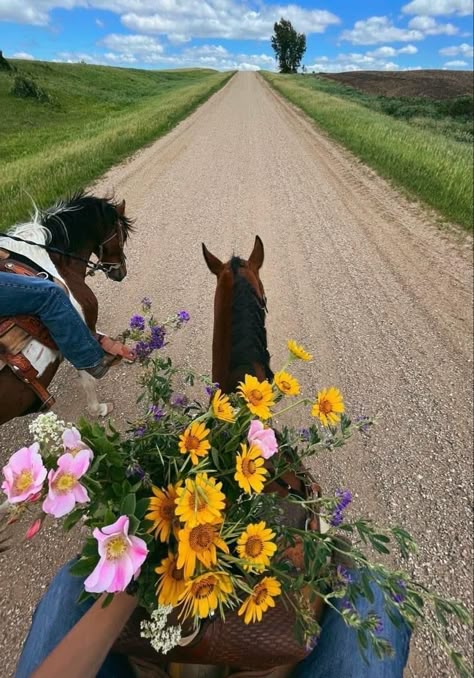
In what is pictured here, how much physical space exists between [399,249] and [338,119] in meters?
13.2

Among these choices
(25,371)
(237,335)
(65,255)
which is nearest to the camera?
(237,335)

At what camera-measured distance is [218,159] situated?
38.4 ft

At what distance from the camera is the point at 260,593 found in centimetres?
100

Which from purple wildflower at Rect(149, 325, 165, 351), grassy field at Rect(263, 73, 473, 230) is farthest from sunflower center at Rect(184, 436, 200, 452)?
grassy field at Rect(263, 73, 473, 230)

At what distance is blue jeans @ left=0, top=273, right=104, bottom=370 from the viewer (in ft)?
8.30

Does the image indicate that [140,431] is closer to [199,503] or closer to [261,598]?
[199,503]

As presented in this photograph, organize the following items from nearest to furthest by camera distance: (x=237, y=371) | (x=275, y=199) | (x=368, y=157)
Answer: (x=237, y=371)
(x=275, y=199)
(x=368, y=157)

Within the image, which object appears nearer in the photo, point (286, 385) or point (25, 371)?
point (286, 385)

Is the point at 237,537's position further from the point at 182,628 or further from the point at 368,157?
the point at 368,157

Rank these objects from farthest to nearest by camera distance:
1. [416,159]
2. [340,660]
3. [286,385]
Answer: [416,159], [340,660], [286,385]

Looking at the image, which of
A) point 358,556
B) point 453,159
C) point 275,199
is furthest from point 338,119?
point 358,556

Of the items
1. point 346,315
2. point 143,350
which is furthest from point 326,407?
point 346,315

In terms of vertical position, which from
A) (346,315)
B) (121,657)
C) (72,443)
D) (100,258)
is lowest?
(346,315)

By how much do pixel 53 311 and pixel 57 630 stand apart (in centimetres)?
187
